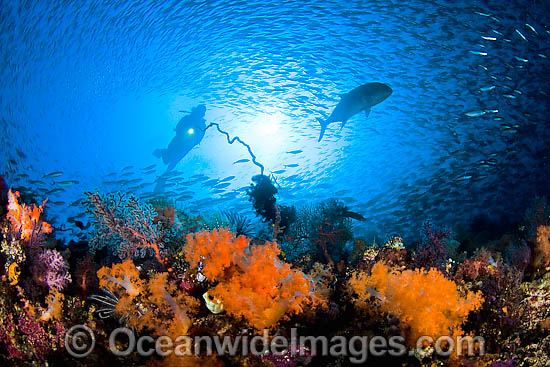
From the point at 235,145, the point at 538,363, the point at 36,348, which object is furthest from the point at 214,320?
the point at 235,145

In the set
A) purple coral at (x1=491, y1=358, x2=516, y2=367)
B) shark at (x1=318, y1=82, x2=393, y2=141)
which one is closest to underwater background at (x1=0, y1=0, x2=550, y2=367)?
purple coral at (x1=491, y1=358, x2=516, y2=367)

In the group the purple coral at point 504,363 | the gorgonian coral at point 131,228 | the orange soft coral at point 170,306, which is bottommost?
the purple coral at point 504,363

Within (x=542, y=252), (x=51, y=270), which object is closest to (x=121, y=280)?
(x=51, y=270)

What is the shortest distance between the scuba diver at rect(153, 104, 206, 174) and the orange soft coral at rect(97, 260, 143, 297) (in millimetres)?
16425

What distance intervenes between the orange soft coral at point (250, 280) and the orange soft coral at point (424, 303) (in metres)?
0.81

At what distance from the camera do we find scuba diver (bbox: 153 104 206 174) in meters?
18.7

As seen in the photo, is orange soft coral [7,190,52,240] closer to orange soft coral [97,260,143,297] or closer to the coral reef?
the coral reef

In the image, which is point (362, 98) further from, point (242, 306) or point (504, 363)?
point (242, 306)

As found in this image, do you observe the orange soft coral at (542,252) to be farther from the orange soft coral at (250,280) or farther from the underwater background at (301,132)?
the orange soft coral at (250,280)

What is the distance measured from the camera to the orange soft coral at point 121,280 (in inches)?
114

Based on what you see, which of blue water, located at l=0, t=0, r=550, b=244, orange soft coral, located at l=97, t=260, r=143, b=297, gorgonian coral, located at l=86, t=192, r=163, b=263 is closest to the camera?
orange soft coral, located at l=97, t=260, r=143, b=297

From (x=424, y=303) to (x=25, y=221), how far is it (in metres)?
5.29

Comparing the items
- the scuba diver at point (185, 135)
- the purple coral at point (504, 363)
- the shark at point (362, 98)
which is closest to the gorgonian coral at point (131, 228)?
the purple coral at point (504, 363)

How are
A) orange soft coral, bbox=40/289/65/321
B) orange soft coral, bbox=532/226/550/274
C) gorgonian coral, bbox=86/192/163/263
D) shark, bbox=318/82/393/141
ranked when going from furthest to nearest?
shark, bbox=318/82/393/141 → orange soft coral, bbox=532/226/550/274 → gorgonian coral, bbox=86/192/163/263 → orange soft coral, bbox=40/289/65/321
